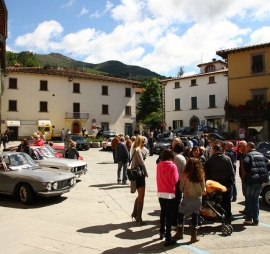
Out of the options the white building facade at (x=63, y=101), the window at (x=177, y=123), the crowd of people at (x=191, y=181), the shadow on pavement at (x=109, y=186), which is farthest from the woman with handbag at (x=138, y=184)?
the window at (x=177, y=123)

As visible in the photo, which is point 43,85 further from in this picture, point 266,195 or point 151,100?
point 266,195

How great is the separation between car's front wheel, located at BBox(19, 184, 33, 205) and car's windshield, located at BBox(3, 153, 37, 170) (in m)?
0.87

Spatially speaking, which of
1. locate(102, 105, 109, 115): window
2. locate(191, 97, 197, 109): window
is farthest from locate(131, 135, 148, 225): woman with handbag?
locate(102, 105, 109, 115): window

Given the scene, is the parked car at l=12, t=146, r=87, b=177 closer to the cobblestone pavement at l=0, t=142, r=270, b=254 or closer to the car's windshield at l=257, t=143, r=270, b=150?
the cobblestone pavement at l=0, t=142, r=270, b=254

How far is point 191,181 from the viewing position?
5.30 m

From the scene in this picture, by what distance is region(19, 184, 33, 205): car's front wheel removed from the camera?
8219mm

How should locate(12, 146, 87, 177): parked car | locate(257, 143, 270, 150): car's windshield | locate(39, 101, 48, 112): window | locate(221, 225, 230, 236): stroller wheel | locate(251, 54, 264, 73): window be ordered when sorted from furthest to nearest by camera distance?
locate(39, 101, 48, 112): window, locate(251, 54, 264, 73): window, locate(257, 143, 270, 150): car's windshield, locate(12, 146, 87, 177): parked car, locate(221, 225, 230, 236): stroller wheel

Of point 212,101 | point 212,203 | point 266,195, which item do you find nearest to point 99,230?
point 212,203

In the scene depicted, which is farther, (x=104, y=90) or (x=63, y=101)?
(x=104, y=90)

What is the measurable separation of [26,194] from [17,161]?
58.4 inches

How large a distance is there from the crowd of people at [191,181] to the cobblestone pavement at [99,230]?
0.92 ft

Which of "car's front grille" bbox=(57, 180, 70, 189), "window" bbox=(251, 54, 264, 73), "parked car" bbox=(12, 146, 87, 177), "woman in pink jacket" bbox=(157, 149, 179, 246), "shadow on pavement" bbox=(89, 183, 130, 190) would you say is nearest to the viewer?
"woman in pink jacket" bbox=(157, 149, 179, 246)

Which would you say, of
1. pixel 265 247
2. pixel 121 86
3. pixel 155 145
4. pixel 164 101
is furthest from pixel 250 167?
pixel 121 86

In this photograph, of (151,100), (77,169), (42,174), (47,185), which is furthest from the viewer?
(151,100)
